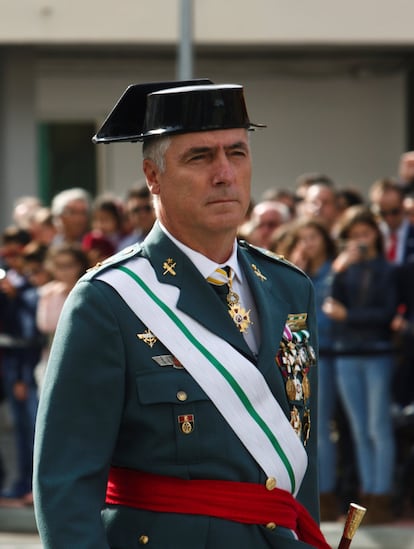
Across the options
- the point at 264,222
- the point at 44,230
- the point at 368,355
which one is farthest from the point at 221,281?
the point at 44,230

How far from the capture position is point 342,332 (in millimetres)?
8383

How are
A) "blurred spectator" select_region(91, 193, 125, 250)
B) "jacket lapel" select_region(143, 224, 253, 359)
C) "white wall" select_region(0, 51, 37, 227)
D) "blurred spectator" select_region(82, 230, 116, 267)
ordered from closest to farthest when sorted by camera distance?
1. "jacket lapel" select_region(143, 224, 253, 359)
2. "blurred spectator" select_region(82, 230, 116, 267)
3. "blurred spectator" select_region(91, 193, 125, 250)
4. "white wall" select_region(0, 51, 37, 227)

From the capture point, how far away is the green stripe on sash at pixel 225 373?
3.19 meters

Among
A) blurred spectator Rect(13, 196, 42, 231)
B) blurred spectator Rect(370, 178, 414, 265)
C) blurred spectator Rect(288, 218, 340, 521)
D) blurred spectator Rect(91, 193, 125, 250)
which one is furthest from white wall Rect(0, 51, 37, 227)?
blurred spectator Rect(288, 218, 340, 521)

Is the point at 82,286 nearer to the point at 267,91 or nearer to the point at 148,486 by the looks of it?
the point at 148,486

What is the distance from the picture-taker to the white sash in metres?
3.17

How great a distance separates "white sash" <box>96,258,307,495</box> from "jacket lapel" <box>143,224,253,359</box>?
17 millimetres

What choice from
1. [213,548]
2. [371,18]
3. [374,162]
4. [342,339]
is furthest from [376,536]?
[374,162]

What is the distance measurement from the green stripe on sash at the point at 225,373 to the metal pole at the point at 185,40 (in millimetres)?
6782

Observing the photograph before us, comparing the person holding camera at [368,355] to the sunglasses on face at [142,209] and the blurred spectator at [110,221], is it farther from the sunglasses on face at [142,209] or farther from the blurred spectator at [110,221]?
the blurred spectator at [110,221]

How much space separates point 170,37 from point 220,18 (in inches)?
22.9

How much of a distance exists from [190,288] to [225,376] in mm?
248

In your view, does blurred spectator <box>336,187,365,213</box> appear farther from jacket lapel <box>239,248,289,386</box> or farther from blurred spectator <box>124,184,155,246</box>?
jacket lapel <box>239,248,289,386</box>

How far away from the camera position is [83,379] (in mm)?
3094
